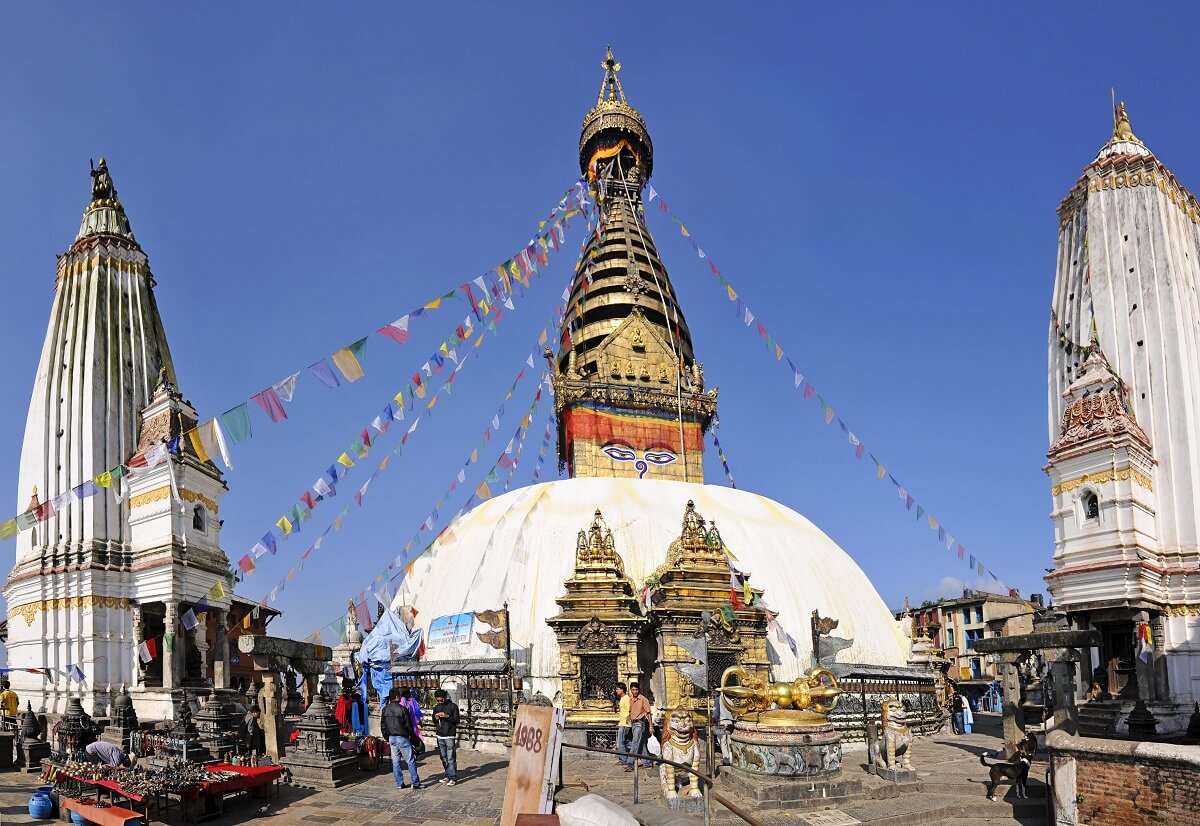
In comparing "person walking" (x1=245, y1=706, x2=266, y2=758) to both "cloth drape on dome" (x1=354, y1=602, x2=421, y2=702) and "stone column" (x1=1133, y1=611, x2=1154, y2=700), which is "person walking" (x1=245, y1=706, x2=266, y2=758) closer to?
"cloth drape on dome" (x1=354, y1=602, x2=421, y2=702)

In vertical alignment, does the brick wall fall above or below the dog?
above

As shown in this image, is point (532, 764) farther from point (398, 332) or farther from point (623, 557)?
point (623, 557)

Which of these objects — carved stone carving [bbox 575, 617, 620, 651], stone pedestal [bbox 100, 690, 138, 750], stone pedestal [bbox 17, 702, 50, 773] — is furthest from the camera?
carved stone carving [bbox 575, 617, 620, 651]

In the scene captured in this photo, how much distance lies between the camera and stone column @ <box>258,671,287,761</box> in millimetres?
18031

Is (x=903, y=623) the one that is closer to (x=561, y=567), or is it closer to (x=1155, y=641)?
(x=1155, y=641)

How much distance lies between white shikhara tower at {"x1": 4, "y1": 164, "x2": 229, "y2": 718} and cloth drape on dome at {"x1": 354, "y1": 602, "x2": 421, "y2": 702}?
4.65m

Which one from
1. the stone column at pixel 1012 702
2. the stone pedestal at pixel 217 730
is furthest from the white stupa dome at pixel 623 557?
the stone pedestal at pixel 217 730

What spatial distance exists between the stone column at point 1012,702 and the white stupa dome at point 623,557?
1024 cm

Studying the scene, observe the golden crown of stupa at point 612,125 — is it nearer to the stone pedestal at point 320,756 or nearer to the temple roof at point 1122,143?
the temple roof at point 1122,143

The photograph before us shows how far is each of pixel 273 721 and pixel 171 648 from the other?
309 inches

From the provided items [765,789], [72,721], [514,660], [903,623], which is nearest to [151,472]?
[72,721]

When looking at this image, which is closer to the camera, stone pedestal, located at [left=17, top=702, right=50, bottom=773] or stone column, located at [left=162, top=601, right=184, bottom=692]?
stone pedestal, located at [left=17, top=702, right=50, bottom=773]

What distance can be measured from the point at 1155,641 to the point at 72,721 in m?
26.7

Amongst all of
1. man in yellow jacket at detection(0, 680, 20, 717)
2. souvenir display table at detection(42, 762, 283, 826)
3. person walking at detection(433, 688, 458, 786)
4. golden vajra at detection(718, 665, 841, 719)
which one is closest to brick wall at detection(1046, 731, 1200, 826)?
golden vajra at detection(718, 665, 841, 719)
